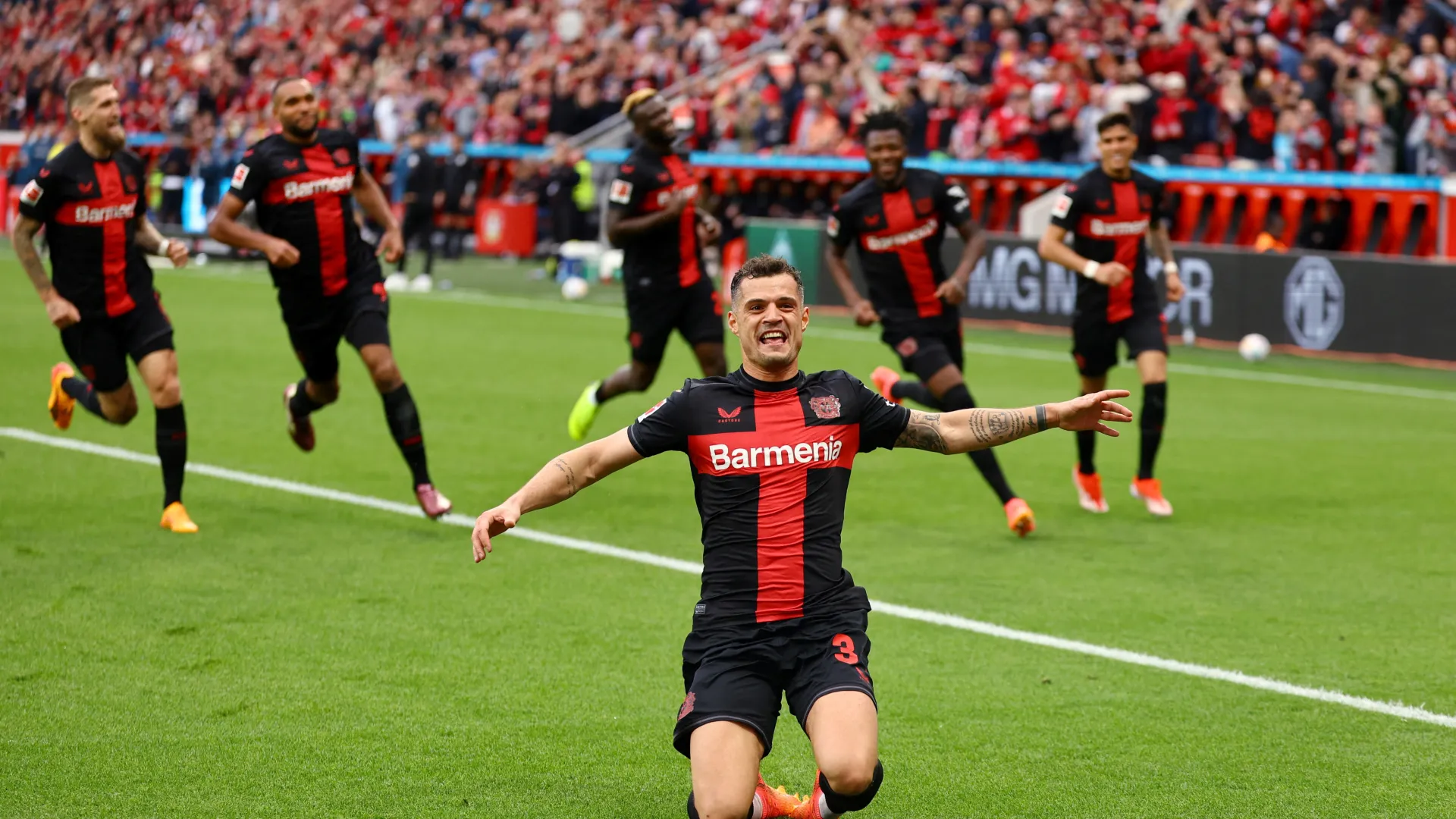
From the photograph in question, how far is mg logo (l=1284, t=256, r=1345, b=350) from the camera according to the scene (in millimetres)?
16266

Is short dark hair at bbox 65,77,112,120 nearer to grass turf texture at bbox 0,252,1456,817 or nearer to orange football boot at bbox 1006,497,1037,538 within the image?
grass turf texture at bbox 0,252,1456,817

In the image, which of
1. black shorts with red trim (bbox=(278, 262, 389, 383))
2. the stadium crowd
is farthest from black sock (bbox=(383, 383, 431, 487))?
the stadium crowd

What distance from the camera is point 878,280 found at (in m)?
9.72

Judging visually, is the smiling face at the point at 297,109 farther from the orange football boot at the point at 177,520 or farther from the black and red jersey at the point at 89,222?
the orange football boot at the point at 177,520

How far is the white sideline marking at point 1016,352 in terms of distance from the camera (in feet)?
47.9

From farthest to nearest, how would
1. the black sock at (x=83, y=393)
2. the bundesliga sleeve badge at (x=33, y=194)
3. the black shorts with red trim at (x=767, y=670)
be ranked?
the black sock at (x=83, y=393)
the bundesliga sleeve badge at (x=33, y=194)
the black shorts with red trim at (x=767, y=670)

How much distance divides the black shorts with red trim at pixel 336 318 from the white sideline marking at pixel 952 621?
93 centimetres

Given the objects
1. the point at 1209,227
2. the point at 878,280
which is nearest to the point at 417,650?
the point at 878,280

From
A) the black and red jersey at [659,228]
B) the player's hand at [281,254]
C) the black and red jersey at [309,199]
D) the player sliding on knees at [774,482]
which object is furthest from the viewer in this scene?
the black and red jersey at [659,228]

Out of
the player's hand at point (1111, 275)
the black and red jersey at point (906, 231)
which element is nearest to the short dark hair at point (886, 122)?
the black and red jersey at point (906, 231)

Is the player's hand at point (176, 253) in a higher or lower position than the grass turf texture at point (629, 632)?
higher

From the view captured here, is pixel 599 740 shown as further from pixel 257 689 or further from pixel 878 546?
pixel 878 546

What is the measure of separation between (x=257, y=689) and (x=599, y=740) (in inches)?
52.7

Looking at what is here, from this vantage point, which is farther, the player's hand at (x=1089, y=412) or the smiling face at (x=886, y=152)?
the smiling face at (x=886, y=152)
